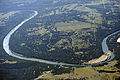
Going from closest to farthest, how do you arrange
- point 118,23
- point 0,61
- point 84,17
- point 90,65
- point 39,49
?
point 90,65 < point 0,61 < point 39,49 < point 118,23 < point 84,17

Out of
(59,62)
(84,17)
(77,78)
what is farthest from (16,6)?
(77,78)

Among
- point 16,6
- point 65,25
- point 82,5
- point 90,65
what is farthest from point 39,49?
point 16,6

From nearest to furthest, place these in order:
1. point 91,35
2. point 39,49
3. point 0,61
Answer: point 0,61
point 39,49
point 91,35

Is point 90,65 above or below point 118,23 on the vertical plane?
below

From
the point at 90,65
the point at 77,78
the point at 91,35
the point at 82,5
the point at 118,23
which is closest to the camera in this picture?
the point at 77,78

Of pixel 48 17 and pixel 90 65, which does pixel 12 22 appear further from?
pixel 90 65

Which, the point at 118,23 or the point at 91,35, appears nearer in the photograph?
the point at 91,35

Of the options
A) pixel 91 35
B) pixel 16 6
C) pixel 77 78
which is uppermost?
pixel 16 6

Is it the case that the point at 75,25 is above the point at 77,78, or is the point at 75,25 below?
above

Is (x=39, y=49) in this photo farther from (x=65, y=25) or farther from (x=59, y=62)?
(x=65, y=25)
